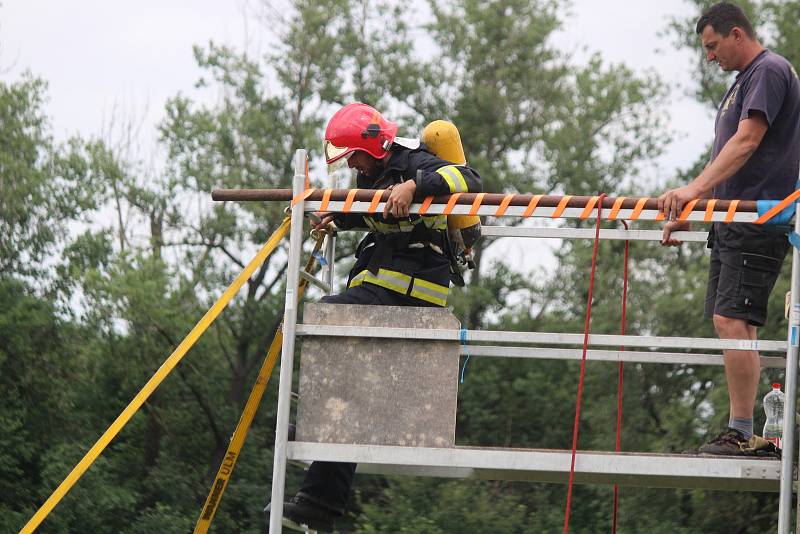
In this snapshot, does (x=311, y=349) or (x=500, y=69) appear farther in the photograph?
(x=500, y=69)

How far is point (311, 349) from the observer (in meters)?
5.29

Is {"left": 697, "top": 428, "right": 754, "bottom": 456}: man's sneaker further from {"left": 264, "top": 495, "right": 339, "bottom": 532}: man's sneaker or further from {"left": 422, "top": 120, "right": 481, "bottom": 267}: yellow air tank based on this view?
{"left": 264, "top": 495, "right": 339, "bottom": 532}: man's sneaker

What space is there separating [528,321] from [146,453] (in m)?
9.01

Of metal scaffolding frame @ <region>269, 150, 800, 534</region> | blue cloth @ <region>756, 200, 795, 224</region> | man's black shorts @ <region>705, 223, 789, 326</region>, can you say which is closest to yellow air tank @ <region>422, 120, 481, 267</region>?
metal scaffolding frame @ <region>269, 150, 800, 534</region>

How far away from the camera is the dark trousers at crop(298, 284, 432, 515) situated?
5570mm

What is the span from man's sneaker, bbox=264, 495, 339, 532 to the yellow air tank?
141 centimetres

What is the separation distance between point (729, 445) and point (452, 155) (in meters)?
1.88

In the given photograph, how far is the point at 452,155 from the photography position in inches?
234

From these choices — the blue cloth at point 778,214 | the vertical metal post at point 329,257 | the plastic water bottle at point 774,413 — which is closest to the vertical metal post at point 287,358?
the vertical metal post at point 329,257

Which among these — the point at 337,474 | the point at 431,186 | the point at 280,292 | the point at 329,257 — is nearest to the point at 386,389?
the point at 337,474

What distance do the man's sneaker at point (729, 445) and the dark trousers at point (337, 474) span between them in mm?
1491

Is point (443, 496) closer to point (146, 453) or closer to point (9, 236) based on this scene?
point (146, 453)

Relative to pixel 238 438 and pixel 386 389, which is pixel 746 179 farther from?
pixel 238 438

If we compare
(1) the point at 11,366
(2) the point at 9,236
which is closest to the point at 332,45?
(2) the point at 9,236
